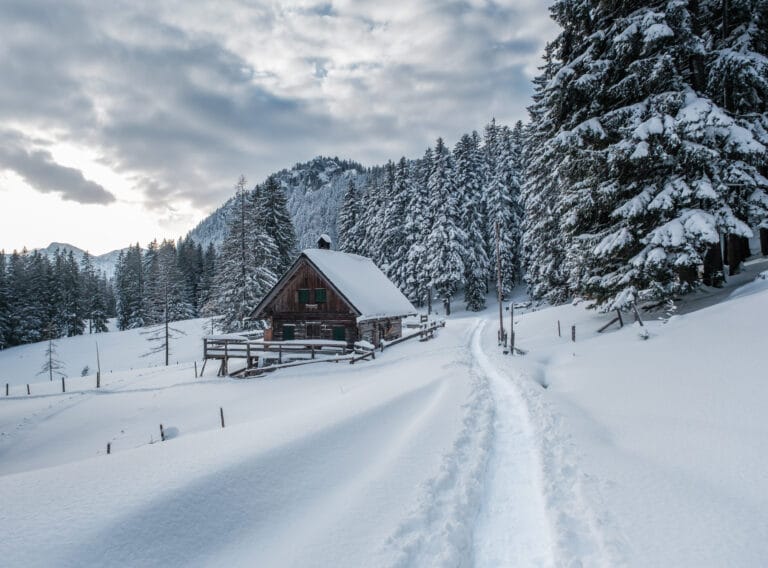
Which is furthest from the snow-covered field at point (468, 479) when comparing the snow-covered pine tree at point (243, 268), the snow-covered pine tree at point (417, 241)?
the snow-covered pine tree at point (417, 241)

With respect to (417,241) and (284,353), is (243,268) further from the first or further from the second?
(417,241)

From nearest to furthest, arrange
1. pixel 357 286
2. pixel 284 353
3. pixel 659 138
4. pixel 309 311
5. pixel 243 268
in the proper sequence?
1. pixel 659 138
2. pixel 284 353
3. pixel 309 311
4. pixel 357 286
5. pixel 243 268

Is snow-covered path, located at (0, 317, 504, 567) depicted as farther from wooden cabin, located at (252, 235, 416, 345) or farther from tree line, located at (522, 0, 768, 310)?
wooden cabin, located at (252, 235, 416, 345)

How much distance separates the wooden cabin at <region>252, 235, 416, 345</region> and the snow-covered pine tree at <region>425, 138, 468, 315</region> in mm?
Answer: 17067

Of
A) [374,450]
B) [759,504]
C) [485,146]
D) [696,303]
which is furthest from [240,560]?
[485,146]

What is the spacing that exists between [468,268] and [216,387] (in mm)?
32263

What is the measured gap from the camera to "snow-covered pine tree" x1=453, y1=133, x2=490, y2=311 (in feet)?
144

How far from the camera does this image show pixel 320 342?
21.6 meters

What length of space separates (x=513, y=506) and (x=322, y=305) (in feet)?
63.8

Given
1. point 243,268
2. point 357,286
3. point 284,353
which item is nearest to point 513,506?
point 284,353

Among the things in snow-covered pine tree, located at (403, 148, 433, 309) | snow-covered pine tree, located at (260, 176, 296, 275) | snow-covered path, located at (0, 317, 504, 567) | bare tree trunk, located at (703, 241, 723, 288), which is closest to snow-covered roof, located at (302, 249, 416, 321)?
snow-covered path, located at (0, 317, 504, 567)

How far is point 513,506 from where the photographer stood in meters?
5.84

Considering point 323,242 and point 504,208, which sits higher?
point 504,208

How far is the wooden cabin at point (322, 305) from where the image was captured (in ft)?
76.7
